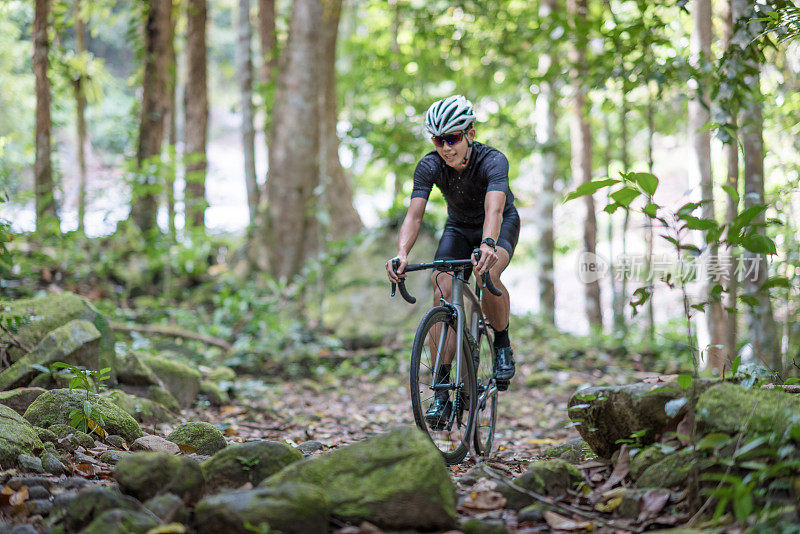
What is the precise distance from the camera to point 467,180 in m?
4.53

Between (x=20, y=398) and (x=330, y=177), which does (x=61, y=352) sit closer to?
(x=20, y=398)

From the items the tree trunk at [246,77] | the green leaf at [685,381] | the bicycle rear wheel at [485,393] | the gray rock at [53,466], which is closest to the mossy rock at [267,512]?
the gray rock at [53,466]

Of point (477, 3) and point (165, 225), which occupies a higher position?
point (477, 3)

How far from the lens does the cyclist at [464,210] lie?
13.3 ft

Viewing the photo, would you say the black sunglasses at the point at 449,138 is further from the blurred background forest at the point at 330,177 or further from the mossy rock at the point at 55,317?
the mossy rock at the point at 55,317

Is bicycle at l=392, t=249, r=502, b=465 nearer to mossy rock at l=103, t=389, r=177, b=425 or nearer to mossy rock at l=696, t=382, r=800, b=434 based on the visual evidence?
mossy rock at l=696, t=382, r=800, b=434

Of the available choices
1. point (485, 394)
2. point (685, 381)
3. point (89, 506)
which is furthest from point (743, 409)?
point (89, 506)

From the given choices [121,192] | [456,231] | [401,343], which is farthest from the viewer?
[121,192]

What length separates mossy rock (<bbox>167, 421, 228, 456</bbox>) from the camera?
3.76 meters

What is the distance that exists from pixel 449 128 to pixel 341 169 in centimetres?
960

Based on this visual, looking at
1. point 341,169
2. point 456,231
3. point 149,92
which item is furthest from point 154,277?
point 456,231

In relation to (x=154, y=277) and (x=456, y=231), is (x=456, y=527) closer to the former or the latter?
(x=456, y=231)

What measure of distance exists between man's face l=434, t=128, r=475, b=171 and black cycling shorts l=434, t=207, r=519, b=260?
54cm

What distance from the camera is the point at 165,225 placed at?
12.4 meters
